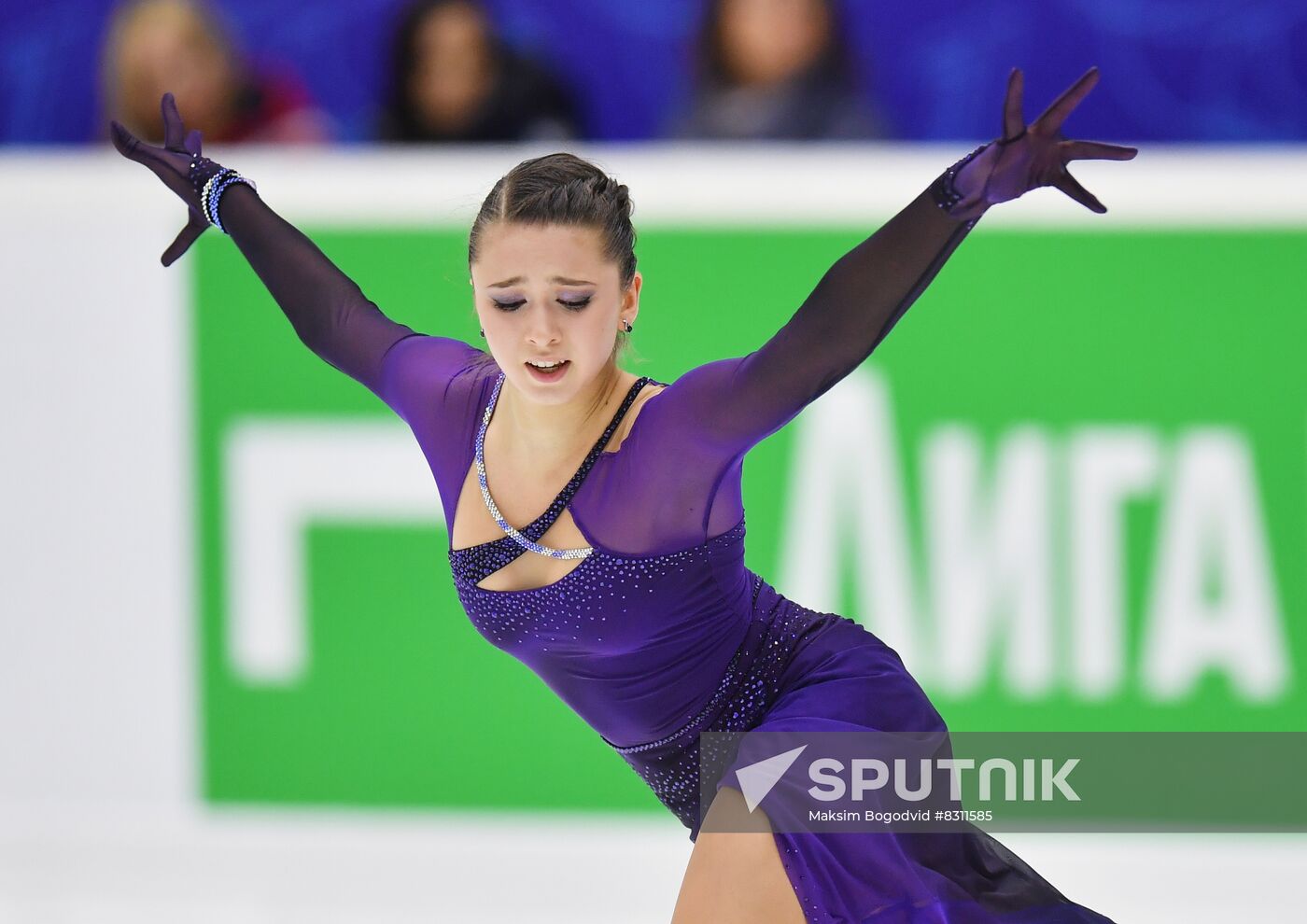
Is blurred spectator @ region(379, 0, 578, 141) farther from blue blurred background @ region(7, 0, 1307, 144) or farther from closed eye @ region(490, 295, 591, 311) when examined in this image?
closed eye @ region(490, 295, 591, 311)

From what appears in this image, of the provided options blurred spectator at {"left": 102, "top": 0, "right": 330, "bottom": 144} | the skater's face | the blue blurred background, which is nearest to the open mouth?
the skater's face

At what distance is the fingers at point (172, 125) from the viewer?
8.30ft

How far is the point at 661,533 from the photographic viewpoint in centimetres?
211

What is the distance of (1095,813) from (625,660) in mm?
1972

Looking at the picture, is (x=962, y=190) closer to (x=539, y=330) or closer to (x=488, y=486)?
(x=539, y=330)

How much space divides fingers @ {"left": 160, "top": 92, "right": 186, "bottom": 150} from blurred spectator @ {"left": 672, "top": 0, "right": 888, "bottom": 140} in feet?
6.57

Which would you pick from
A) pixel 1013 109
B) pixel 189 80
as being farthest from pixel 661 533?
pixel 189 80

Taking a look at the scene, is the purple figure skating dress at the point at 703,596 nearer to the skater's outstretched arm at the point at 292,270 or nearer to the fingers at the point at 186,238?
the skater's outstretched arm at the point at 292,270

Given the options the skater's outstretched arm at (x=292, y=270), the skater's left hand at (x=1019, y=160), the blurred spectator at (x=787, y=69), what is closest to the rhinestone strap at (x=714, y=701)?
the skater's outstretched arm at (x=292, y=270)

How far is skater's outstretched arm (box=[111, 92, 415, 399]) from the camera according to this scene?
8.11 feet

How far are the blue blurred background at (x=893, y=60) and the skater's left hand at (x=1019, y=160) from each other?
271cm

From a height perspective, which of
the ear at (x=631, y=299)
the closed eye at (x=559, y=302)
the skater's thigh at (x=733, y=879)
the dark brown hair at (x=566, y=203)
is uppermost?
the dark brown hair at (x=566, y=203)

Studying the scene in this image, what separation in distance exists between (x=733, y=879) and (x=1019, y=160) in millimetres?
866

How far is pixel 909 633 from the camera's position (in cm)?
371
